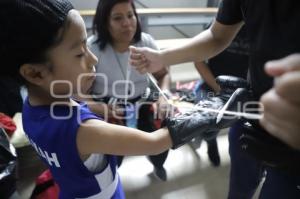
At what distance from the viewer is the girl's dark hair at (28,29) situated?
0.53 m

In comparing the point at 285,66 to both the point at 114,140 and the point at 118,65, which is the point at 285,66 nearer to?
the point at 114,140

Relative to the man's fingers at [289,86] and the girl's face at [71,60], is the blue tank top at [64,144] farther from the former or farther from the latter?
the man's fingers at [289,86]

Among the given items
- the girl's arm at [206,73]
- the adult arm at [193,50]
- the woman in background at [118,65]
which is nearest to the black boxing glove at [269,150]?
the adult arm at [193,50]

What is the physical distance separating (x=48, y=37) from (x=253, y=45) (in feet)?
1.69

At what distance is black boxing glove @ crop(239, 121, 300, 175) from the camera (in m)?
0.59

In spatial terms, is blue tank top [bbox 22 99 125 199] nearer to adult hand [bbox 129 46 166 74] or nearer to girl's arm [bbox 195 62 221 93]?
adult hand [bbox 129 46 166 74]

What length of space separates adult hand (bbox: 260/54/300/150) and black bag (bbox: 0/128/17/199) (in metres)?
1.17

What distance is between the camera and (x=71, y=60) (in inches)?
24.2

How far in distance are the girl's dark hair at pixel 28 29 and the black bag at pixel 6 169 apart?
74 cm

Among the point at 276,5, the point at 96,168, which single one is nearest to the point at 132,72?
the point at 96,168

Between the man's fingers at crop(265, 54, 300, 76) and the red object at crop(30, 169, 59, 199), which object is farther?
the red object at crop(30, 169, 59, 199)

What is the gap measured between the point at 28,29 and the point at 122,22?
927mm

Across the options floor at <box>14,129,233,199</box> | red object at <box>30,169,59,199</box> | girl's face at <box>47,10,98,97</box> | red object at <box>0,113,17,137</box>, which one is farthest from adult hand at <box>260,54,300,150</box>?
red object at <box>0,113,17,137</box>

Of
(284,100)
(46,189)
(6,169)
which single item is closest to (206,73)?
(46,189)
